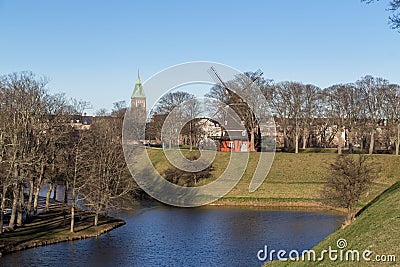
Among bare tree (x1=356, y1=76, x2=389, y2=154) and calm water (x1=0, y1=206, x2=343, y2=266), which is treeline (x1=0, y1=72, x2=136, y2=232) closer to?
calm water (x1=0, y1=206, x2=343, y2=266)

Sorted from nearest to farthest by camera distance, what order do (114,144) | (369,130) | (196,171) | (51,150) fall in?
(51,150) → (114,144) → (196,171) → (369,130)

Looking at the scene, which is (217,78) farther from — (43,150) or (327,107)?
(43,150)

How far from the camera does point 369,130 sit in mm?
61750

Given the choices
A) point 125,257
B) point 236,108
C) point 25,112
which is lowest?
point 125,257

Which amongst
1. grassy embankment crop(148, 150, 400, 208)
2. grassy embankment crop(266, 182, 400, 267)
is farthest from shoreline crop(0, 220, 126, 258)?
grassy embankment crop(148, 150, 400, 208)

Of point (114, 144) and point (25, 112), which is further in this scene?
point (114, 144)

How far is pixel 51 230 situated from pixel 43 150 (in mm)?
5798

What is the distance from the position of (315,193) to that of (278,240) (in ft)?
58.5

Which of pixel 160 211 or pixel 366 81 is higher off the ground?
pixel 366 81

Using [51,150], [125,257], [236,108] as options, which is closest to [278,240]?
[125,257]

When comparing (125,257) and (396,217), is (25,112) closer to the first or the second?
(125,257)

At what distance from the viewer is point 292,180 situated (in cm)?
5088

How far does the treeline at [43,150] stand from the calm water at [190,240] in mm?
3078

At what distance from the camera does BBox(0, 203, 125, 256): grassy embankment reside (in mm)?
26625
